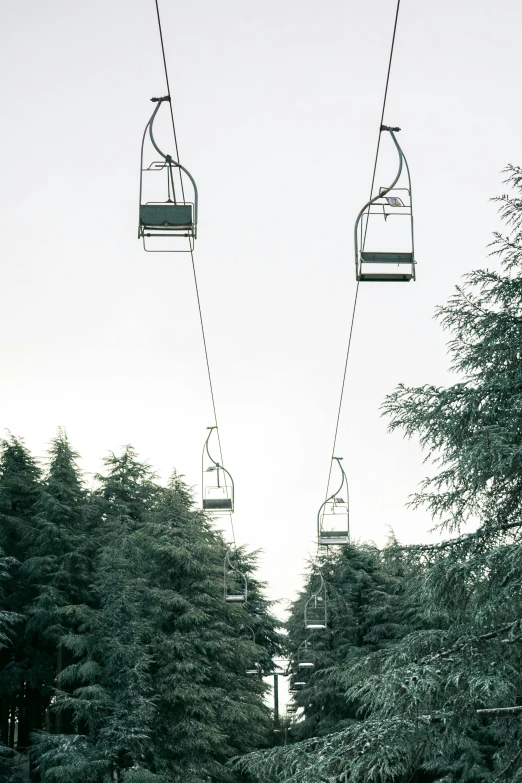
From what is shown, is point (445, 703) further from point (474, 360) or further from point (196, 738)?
point (196, 738)

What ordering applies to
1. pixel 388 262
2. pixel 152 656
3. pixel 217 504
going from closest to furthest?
pixel 388 262
pixel 217 504
pixel 152 656

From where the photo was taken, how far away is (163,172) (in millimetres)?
10273

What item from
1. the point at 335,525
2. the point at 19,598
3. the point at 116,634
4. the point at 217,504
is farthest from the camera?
the point at 19,598

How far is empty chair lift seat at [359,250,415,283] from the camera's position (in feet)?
31.4

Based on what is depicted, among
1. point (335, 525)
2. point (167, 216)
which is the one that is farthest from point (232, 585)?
point (167, 216)

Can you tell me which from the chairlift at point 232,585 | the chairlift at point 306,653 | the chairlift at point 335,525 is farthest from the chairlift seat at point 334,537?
the chairlift at point 306,653

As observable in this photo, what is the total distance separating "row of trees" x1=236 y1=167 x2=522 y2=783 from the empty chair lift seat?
18.7 feet

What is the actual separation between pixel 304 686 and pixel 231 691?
6613 mm

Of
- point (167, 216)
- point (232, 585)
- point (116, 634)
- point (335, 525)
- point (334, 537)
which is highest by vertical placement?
point (167, 216)

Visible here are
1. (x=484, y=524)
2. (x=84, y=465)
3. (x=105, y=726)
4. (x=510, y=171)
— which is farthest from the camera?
(x=84, y=465)

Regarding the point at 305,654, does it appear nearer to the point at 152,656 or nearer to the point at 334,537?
the point at 152,656

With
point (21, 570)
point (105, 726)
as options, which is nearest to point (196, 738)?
point (105, 726)

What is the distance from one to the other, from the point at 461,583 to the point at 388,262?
7563mm

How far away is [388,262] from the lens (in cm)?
960
